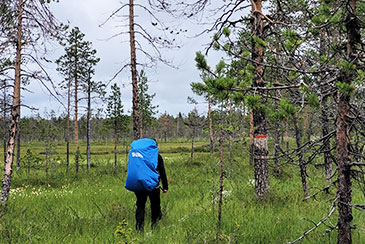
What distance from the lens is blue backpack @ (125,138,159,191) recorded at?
4.84 metres

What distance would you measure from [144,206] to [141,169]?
33.6 inches

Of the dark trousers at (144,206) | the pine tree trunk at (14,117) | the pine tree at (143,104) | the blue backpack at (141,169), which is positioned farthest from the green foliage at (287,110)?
the pine tree at (143,104)

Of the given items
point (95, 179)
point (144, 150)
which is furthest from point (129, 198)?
point (95, 179)

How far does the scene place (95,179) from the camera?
13.5 metres

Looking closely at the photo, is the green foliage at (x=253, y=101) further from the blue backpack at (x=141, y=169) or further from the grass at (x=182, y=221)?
the blue backpack at (x=141, y=169)

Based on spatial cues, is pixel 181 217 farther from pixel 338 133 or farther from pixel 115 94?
pixel 115 94

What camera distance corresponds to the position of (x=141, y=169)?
4.87 metres

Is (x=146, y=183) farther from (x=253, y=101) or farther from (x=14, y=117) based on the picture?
(x=14, y=117)

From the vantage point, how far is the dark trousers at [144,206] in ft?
16.7

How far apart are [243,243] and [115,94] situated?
1795 cm

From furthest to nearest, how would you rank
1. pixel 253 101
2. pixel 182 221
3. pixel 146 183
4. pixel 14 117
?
1. pixel 14 117
2. pixel 182 221
3. pixel 146 183
4. pixel 253 101

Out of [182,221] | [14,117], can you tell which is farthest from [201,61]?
[14,117]

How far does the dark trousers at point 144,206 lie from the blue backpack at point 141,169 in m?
0.26

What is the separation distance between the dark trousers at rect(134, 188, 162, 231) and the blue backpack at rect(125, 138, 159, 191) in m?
0.26
